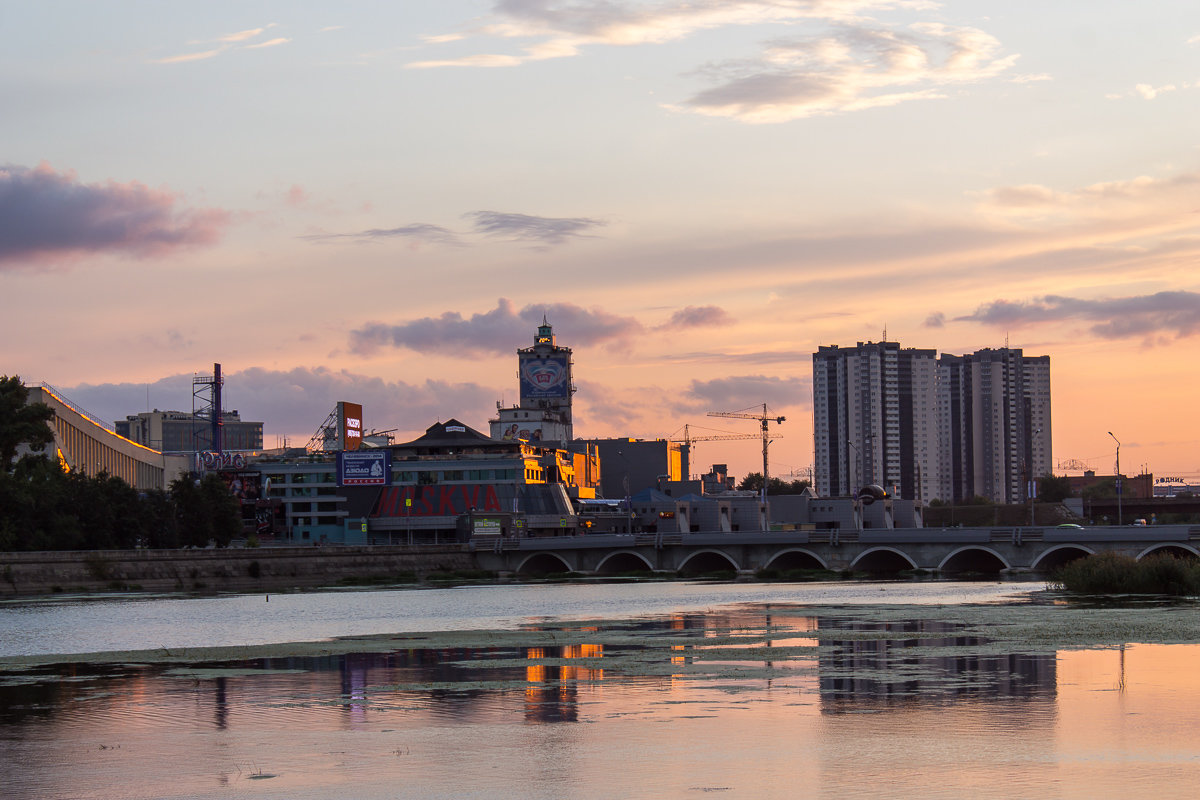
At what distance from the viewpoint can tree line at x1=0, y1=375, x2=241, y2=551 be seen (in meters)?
137

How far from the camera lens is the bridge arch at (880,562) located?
15675 cm

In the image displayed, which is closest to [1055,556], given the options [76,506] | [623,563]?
[623,563]

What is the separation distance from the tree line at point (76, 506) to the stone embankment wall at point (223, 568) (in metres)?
6.93

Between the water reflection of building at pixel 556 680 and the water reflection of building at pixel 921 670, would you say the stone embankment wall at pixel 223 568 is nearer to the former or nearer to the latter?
the water reflection of building at pixel 556 680

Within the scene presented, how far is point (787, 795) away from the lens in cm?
2759

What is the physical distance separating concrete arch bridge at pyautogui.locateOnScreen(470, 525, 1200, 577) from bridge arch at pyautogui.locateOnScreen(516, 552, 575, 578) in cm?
13

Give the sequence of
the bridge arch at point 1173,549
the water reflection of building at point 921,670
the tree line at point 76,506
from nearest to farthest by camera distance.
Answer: the water reflection of building at point 921,670, the bridge arch at point 1173,549, the tree line at point 76,506

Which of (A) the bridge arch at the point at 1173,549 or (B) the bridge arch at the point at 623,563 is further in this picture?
(B) the bridge arch at the point at 623,563

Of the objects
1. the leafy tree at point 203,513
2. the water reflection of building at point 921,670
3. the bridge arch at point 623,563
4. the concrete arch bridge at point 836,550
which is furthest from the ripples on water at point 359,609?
the leafy tree at point 203,513

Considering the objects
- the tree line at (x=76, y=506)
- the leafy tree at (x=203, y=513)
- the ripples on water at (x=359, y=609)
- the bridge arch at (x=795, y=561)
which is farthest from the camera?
the leafy tree at (x=203, y=513)

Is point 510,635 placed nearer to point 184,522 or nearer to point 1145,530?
point 1145,530

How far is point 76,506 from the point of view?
149750 millimetres

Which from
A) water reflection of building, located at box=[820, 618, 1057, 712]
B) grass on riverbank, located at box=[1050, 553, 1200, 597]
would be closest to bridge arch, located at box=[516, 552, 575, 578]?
grass on riverbank, located at box=[1050, 553, 1200, 597]

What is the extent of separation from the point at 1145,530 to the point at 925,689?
99.2 meters
